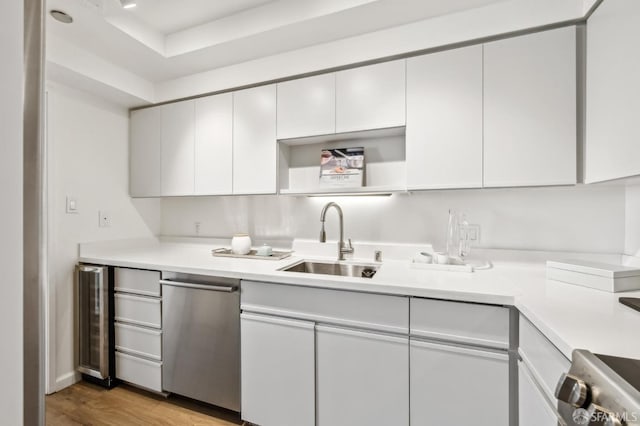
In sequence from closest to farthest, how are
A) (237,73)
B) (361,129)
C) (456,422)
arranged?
1. (456,422)
2. (361,129)
3. (237,73)

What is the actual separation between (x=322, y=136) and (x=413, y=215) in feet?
2.65

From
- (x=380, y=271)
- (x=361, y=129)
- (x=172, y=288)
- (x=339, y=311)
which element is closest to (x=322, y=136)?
(x=361, y=129)

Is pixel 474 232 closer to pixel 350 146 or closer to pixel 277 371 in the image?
pixel 350 146

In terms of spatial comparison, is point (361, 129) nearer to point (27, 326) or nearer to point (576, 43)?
point (576, 43)

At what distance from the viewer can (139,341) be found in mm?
2008

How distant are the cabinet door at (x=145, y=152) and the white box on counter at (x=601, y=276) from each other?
2.74m

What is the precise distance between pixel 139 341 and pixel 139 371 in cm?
20

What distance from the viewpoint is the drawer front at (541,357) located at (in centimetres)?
90

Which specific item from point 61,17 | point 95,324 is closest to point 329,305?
point 95,324

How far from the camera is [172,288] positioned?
1.89 metres

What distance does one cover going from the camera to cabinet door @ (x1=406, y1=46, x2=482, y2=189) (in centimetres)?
163

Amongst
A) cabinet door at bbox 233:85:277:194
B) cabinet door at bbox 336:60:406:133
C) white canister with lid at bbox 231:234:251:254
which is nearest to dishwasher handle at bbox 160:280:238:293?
white canister with lid at bbox 231:234:251:254

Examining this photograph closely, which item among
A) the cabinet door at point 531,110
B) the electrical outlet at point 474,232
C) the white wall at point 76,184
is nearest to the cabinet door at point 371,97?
the cabinet door at point 531,110

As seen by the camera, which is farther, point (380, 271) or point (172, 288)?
point (172, 288)
